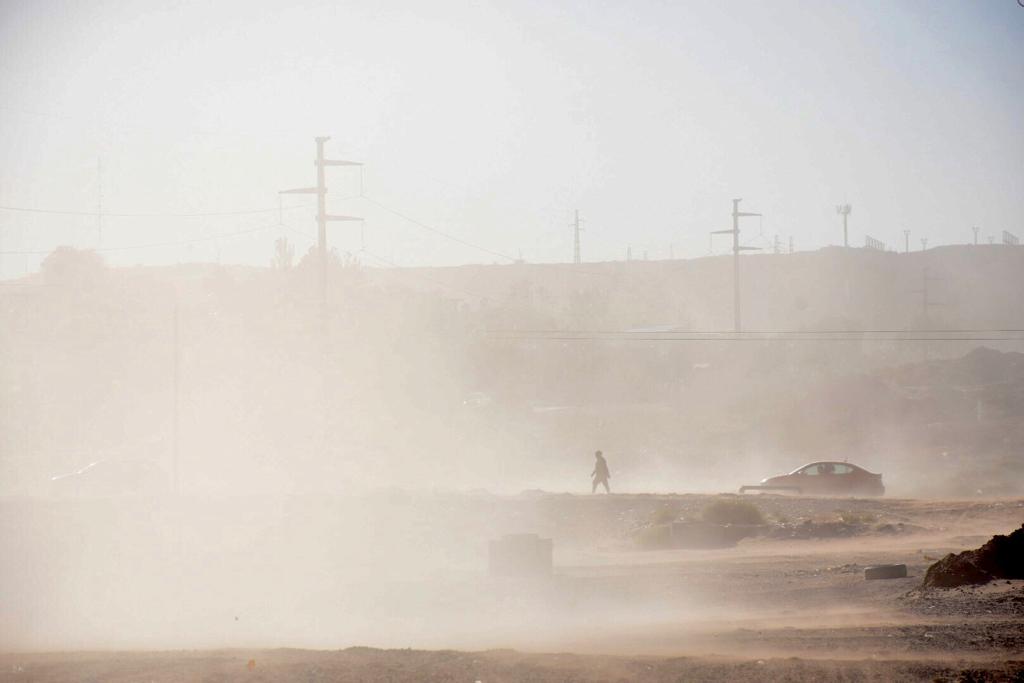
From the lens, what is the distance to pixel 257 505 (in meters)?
→ 33.1

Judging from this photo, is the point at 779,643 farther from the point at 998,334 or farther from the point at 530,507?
the point at 998,334

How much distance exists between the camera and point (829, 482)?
37156 millimetres

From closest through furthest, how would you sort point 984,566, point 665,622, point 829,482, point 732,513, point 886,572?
point 984,566, point 665,622, point 886,572, point 732,513, point 829,482

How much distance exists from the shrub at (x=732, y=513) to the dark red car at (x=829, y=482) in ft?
20.3

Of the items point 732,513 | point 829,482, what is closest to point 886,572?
point 732,513

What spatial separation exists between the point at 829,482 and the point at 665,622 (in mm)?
19382

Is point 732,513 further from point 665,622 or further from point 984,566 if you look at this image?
point 665,622

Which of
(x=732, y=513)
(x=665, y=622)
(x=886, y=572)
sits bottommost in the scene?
(x=665, y=622)

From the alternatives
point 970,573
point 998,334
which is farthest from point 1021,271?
point 970,573

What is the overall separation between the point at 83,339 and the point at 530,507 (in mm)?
57739

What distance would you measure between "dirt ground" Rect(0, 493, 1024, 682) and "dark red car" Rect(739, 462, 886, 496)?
18.4 ft

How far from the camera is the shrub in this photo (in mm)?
30234

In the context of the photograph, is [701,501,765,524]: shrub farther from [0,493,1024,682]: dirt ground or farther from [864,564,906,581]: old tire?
[864,564,906,581]: old tire

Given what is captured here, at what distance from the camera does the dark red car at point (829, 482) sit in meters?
37.0
